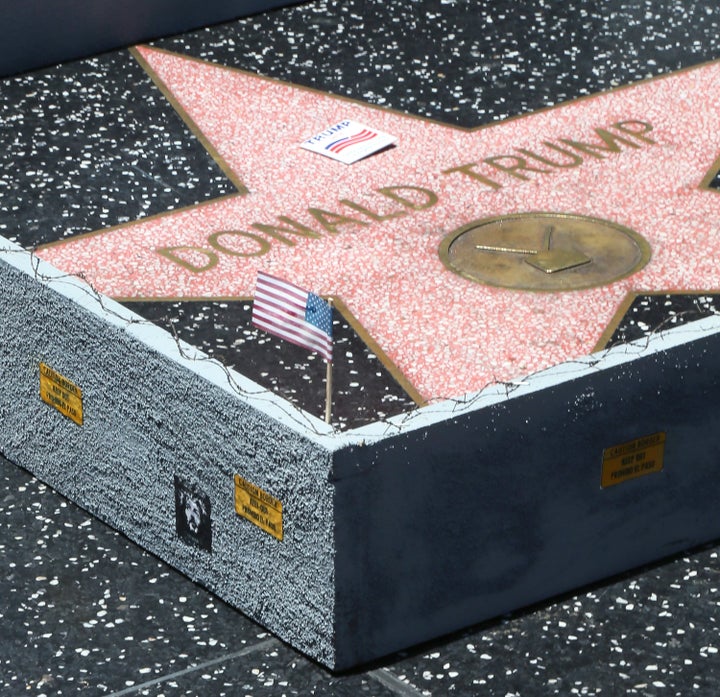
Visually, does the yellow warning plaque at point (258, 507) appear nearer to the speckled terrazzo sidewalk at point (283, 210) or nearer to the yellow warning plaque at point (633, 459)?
the speckled terrazzo sidewalk at point (283, 210)

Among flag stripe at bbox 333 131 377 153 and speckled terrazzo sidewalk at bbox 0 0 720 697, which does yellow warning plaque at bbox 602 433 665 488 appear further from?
flag stripe at bbox 333 131 377 153

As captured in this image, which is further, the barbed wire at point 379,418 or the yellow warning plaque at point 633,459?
the yellow warning plaque at point 633,459

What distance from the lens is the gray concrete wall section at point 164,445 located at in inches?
192

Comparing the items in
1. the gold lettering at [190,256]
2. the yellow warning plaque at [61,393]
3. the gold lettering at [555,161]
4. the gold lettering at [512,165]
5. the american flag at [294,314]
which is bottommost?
the yellow warning plaque at [61,393]

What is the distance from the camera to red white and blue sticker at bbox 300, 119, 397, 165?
22.9 feet

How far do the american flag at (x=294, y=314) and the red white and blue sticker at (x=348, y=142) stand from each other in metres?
1.96

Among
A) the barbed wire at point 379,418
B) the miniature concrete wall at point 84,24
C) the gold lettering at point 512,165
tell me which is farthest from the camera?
the miniature concrete wall at point 84,24

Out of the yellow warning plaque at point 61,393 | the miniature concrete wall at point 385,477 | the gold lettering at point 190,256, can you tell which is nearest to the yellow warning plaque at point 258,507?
the miniature concrete wall at point 385,477

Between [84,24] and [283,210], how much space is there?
5.81 feet

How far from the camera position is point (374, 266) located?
6.15m

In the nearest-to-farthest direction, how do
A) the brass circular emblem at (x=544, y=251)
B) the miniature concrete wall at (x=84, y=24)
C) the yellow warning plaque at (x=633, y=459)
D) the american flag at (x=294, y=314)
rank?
1. the american flag at (x=294, y=314)
2. the yellow warning plaque at (x=633, y=459)
3. the brass circular emblem at (x=544, y=251)
4. the miniature concrete wall at (x=84, y=24)

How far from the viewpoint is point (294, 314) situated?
498 centimetres

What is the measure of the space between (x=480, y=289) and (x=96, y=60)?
259 cm

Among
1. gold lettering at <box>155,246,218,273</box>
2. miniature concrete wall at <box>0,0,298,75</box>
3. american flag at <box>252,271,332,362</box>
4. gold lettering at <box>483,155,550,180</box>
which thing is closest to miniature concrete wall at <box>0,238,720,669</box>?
american flag at <box>252,271,332,362</box>
